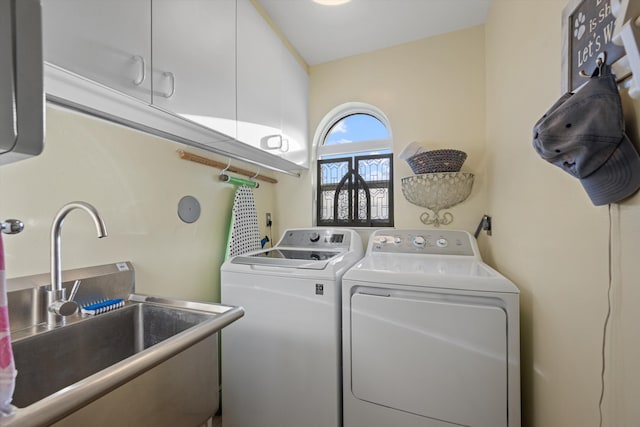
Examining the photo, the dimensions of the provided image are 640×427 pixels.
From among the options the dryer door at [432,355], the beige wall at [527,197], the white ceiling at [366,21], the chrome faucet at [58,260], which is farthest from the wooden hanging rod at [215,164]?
the dryer door at [432,355]

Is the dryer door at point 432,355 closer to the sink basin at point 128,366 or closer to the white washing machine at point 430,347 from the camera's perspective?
the white washing machine at point 430,347

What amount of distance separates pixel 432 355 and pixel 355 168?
1.62 metres

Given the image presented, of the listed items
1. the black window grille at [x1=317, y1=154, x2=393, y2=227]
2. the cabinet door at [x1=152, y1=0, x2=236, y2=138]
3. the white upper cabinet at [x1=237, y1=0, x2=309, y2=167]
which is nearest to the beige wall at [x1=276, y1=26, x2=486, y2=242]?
the black window grille at [x1=317, y1=154, x2=393, y2=227]

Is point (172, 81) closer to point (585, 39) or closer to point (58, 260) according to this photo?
point (58, 260)

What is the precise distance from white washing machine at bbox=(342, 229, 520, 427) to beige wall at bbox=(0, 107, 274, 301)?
0.96 m

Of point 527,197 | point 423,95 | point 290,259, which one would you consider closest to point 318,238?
point 290,259

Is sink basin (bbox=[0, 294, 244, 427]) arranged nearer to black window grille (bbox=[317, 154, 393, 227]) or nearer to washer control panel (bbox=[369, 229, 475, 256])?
washer control panel (bbox=[369, 229, 475, 256])

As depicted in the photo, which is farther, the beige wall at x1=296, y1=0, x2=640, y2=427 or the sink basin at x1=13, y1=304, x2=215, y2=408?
the sink basin at x1=13, y1=304, x2=215, y2=408

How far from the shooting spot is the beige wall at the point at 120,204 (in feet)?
2.97

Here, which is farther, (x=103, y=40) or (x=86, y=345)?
(x=86, y=345)

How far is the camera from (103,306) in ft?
3.25

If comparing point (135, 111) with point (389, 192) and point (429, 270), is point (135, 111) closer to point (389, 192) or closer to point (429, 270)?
point (429, 270)

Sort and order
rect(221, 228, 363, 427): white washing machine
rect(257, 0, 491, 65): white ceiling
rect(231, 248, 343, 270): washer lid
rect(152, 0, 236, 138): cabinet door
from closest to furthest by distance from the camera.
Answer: rect(152, 0, 236, 138): cabinet door → rect(221, 228, 363, 427): white washing machine → rect(231, 248, 343, 270): washer lid → rect(257, 0, 491, 65): white ceiling

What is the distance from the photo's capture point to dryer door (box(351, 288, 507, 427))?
1062mm
